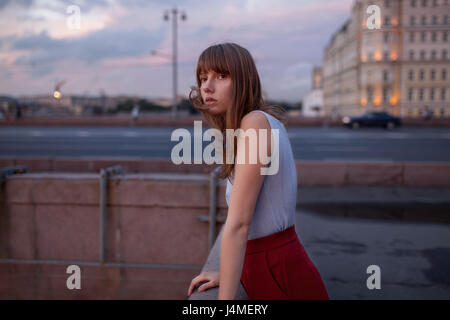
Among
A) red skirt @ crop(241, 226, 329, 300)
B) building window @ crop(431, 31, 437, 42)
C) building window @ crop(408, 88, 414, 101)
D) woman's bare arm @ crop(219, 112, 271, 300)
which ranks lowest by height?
red skirt @ crop(241, 226, 329, 300)

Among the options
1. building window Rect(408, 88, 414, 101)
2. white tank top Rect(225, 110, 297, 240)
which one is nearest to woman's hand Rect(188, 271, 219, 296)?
white tank top Rect(225, 110, 297, 240)

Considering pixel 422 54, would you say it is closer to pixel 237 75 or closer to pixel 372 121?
pixel 372 121

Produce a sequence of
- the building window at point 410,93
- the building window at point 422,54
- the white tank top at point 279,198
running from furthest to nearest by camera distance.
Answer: the building window at point 410,93 < the building window at point 422,54 < the white tank top at point 279,198

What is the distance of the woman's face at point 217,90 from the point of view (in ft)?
4.88

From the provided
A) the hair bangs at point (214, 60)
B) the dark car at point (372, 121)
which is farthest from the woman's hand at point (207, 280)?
the dark car at point (372, 121)

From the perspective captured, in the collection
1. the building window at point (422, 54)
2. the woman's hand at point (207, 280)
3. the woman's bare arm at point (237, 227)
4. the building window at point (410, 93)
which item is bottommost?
the woman's hand at point (207, 280)

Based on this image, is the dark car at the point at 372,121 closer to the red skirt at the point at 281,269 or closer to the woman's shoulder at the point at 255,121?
the red skirt at the point at 281,269

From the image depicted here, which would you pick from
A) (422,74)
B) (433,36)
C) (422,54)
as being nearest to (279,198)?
(433,36)

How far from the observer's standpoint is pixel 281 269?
4.98 ft

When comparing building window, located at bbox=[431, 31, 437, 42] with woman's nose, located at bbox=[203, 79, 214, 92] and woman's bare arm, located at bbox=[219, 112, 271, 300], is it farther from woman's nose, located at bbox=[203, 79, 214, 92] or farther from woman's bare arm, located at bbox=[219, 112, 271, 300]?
woman's bare arm, located at bbox=[219, 112, 271, 300]

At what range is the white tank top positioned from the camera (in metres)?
1.43

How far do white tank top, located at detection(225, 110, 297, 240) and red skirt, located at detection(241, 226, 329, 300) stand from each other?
43 millimetres

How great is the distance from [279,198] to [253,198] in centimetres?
20

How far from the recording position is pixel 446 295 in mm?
2971
